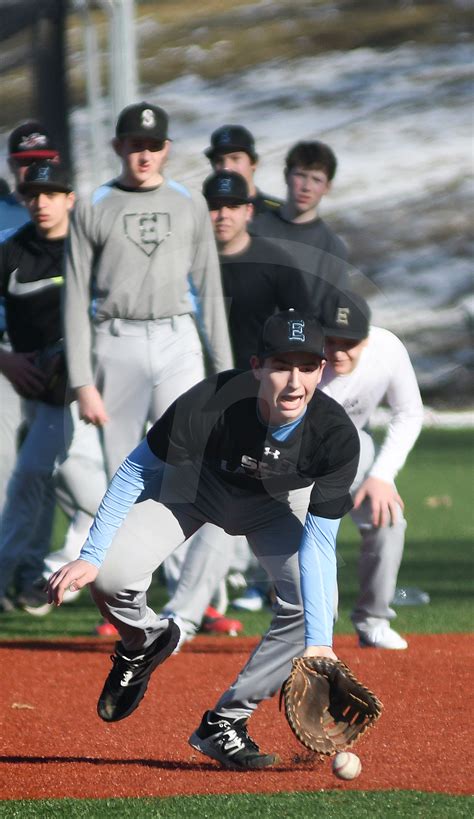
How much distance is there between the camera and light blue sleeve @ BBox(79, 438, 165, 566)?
463 cm

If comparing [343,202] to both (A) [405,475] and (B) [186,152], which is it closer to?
(B) [186,152]

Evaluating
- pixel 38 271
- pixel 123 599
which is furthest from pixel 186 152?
pixel 123 599

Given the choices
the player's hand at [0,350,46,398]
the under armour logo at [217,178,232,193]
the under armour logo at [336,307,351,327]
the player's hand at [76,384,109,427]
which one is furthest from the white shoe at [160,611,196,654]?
the under armour logo at [217,178,232,193]

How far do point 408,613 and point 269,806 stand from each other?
161 inches

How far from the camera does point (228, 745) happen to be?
4738 mm

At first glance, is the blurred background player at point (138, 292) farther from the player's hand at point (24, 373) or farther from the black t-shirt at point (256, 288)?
the player's hand at point (24, 373)

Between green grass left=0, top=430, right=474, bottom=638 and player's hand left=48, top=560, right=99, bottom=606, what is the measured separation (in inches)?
103

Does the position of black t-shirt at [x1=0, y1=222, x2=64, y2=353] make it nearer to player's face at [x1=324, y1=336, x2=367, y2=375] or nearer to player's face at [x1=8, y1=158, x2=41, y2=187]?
player's face at [x1=8, y1=158, x2=41, y2=187]

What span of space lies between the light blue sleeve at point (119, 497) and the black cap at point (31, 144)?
142 inches

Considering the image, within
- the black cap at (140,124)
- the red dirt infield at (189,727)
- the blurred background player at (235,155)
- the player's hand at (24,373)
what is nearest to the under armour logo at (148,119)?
the black cap at (140,124)

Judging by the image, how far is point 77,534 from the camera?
7328mm

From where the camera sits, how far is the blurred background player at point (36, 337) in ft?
24.1

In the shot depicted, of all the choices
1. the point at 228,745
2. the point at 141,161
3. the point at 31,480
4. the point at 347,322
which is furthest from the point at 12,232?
the point at 228,745

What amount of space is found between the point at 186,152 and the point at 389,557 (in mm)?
34220
